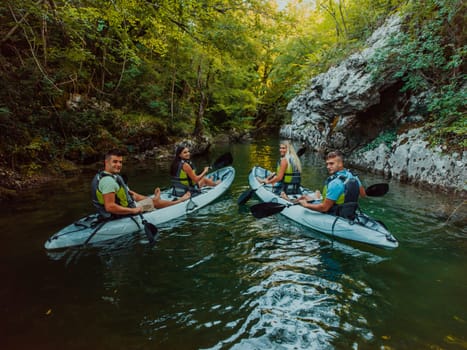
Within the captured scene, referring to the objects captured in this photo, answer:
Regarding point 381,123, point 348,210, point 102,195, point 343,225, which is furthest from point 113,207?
point 381,123

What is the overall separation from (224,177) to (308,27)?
621 inches

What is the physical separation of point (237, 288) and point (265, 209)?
6.68 ft

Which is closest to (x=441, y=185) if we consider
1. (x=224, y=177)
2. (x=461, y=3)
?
(x=461, y=3)

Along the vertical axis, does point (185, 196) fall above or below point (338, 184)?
below

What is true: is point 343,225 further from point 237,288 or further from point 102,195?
point 102,195

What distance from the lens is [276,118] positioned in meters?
30.2

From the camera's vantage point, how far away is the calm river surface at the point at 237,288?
2.57 metres

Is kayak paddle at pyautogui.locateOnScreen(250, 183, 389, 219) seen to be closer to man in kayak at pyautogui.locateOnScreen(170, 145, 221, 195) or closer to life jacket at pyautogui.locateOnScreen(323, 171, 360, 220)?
life jacket at pyautogui.locateOnScreen(323, 171, 360, 220)

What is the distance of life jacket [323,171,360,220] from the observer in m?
4.38

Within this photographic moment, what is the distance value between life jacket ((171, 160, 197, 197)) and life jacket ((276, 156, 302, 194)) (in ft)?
7.58

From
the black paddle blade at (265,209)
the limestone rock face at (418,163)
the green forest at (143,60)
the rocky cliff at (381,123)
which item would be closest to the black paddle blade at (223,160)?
the green forest at (143,60)

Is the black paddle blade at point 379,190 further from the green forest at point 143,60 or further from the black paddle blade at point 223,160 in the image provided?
the black paddle blade at point 223,160

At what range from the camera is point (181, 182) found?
6.49 meters

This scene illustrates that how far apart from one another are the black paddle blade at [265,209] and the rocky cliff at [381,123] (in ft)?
15.6
